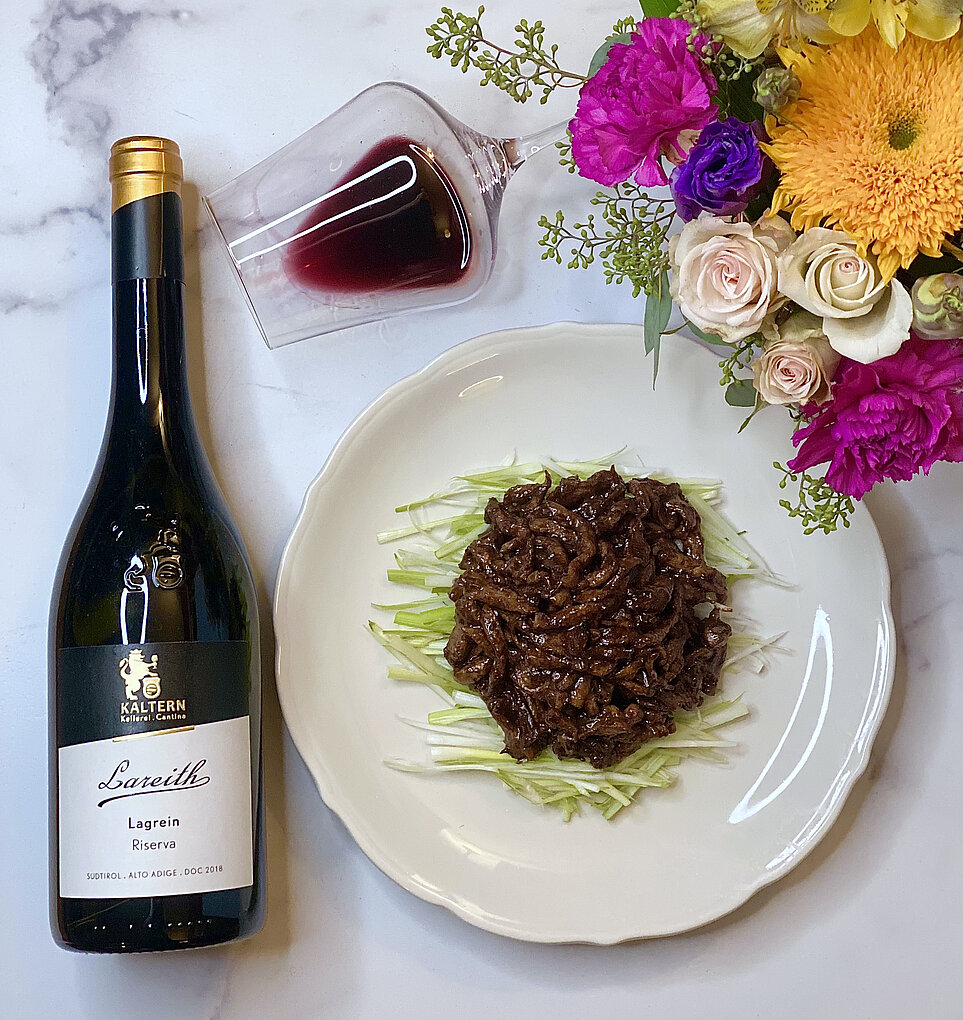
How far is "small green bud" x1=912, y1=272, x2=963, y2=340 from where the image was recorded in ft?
3.01

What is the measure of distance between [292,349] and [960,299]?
0.84 meters

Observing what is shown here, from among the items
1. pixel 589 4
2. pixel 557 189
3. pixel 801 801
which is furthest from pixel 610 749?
pixel 589 4

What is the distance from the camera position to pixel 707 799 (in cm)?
129

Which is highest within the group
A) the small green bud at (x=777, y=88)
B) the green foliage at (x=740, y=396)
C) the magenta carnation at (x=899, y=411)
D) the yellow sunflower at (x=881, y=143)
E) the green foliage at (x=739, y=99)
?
the green foliage at (x=739, y=99)

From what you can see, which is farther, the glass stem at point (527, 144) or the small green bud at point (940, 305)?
the glass stem at point (527, 144)

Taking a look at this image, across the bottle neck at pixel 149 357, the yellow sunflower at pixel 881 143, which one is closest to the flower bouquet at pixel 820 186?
the yellow sunflower at pixel 881 143

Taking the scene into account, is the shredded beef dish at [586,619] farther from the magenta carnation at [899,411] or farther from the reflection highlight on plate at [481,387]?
the magenta carnation at [899,411]

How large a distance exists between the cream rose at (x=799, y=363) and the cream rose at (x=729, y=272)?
1.2 inches

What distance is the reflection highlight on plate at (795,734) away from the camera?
50.9 inches

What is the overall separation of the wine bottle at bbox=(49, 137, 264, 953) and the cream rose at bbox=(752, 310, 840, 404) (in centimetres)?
67

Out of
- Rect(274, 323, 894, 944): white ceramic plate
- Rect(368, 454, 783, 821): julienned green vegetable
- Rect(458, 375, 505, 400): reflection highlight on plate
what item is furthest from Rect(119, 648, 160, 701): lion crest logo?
Rect(458, 375, 505, 400): reflection highlight on plate

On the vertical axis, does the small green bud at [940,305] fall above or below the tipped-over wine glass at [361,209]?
below

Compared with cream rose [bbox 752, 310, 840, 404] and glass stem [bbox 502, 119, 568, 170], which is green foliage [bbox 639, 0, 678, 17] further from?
cream rose [bbox 752, 310, 840, 404]

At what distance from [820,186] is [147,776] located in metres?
0.92
